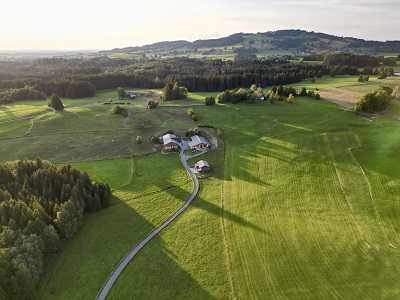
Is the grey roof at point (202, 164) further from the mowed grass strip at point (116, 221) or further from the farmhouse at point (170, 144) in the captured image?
the farmhouse at point (170, 144)

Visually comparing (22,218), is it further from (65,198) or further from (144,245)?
(144,245)

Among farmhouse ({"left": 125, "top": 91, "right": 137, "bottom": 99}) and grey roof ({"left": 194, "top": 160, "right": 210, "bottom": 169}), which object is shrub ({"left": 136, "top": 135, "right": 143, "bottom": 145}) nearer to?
grey roof ({"left": 194, "top": 160, "right": 210, "bottom": 169})

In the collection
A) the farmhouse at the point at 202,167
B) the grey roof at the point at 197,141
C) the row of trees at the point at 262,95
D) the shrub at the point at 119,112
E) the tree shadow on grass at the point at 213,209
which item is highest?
the row of trees at the point at 262,95

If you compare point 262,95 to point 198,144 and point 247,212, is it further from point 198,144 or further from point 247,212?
point 247,212

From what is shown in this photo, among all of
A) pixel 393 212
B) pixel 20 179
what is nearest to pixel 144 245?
pixel 20 179

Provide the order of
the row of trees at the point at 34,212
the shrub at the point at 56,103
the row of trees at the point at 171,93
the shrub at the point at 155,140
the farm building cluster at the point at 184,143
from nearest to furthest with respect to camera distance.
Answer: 1. the row of trees at the point at 34,212
2. the farm building cluster at the point at 184,143
3. the shrub at the point at 155,140
4. the shrub at the point at 56,103
5. the row of trees at the point at 171,93

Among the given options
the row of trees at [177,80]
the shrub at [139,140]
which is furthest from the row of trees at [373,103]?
the shrub at [139,140]
